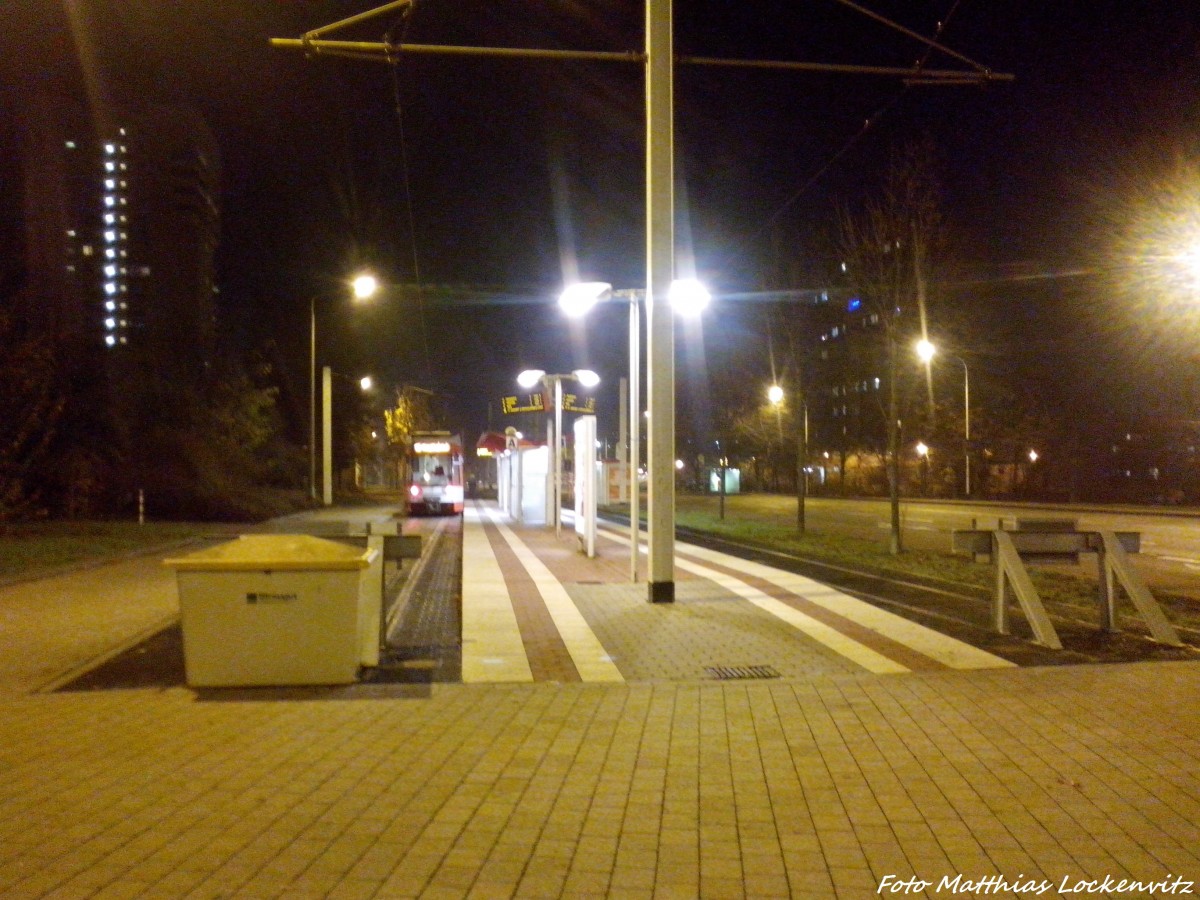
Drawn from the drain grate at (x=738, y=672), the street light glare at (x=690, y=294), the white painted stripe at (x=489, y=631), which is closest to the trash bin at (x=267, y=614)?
the white painted stripe at (x=489, y=631)

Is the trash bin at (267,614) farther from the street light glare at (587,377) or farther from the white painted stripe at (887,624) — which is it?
the street light glare at (587,377)

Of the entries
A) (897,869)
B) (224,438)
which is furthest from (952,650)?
(224,438)

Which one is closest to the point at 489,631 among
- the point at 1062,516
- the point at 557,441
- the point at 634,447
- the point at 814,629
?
the point at 814,629

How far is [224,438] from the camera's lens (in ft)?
128

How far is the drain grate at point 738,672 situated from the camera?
8.74m

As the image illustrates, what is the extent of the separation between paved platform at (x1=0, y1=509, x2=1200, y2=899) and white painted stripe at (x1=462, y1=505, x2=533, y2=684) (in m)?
0.08

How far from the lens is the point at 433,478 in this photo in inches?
1570

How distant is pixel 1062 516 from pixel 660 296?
3048cm

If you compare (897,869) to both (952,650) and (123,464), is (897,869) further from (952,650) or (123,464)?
(123,464)

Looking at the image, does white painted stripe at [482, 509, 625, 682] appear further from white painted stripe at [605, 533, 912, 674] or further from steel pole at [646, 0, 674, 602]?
white painted stripe at [605, 533, 912, 674]

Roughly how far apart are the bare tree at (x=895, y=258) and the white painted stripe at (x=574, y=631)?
7.74m

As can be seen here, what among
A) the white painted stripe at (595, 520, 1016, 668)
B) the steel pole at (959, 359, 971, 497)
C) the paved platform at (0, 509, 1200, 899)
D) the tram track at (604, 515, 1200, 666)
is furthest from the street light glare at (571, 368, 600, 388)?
the steel pole at (959, 359, 971, 497)

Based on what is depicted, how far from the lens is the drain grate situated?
8.74m

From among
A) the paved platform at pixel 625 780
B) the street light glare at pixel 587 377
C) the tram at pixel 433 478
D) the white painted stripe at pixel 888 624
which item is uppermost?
the street light glare at pixel 587 377
